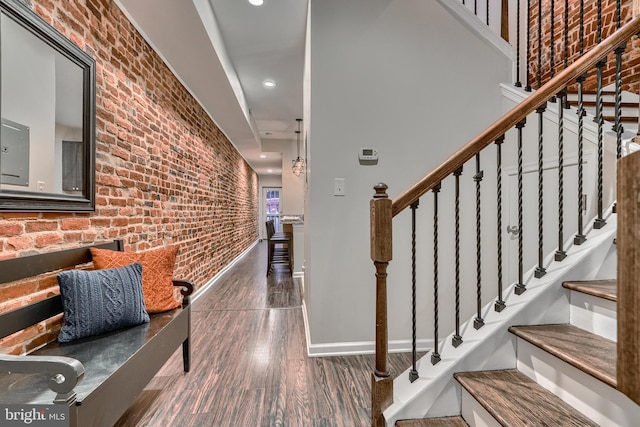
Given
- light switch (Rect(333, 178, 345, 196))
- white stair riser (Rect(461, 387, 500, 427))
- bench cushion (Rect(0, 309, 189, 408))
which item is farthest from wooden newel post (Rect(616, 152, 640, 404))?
light switch (Rect(333, 178, 345, 196))

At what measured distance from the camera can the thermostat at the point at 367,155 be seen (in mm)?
2203

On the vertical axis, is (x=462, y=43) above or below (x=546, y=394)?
above

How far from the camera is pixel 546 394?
115cm

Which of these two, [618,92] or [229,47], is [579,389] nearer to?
[618,92]

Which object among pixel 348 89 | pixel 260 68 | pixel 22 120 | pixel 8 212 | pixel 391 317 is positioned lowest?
pixel 391 317

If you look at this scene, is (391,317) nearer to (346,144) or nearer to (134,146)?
(346,144)

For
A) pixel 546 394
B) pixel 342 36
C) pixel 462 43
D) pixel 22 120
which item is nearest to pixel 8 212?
pixel 22 120

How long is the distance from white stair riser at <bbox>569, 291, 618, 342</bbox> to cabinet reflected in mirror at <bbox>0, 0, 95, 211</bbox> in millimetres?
2583

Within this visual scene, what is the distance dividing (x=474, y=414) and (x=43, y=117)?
2.48m

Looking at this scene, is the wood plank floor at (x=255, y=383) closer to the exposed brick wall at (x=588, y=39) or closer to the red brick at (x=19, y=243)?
the red brick at (x=19, y=243)

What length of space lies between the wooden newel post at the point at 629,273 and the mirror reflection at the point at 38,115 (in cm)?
203

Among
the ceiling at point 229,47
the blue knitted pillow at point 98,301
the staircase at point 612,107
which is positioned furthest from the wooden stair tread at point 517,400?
the ceiling at point 229,47

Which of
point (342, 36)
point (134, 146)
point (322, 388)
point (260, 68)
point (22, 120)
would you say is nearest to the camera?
point (22, 120)

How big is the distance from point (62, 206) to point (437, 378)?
2.11 metres
